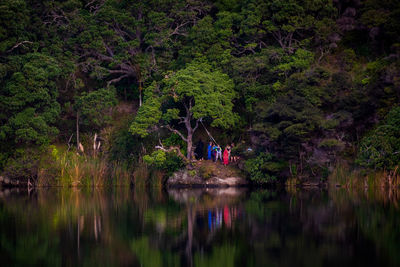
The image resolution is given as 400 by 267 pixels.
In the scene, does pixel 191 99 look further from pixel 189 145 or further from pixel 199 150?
pixel 199 150

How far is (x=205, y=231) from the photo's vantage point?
1377cm

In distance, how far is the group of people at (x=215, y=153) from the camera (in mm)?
29734

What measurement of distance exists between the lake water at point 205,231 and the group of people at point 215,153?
7533 millimetres

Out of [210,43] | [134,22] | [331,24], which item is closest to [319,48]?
[331,24]

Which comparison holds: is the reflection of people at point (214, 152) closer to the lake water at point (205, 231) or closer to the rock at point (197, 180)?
the rock at point (197, 180)

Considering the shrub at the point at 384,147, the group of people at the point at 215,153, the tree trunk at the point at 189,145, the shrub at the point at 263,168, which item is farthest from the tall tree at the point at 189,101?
the shrub at the point at 384,147

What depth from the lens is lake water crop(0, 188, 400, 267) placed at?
418 inches

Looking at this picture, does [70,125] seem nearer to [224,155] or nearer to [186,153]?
[186,153]

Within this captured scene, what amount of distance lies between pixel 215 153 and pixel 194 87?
168 inches

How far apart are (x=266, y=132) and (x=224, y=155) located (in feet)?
12.4

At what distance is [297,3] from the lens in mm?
31672

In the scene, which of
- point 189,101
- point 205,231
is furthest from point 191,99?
point 205,231

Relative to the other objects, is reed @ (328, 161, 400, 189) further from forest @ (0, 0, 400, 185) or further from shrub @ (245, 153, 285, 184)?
shrub @ (245, 153, 285, 184)

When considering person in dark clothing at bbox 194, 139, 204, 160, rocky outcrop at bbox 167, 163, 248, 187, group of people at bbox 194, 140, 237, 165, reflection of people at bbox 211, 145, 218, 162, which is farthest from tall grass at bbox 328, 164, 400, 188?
person in dark clothing at bbox 194, 139, 204, 160
